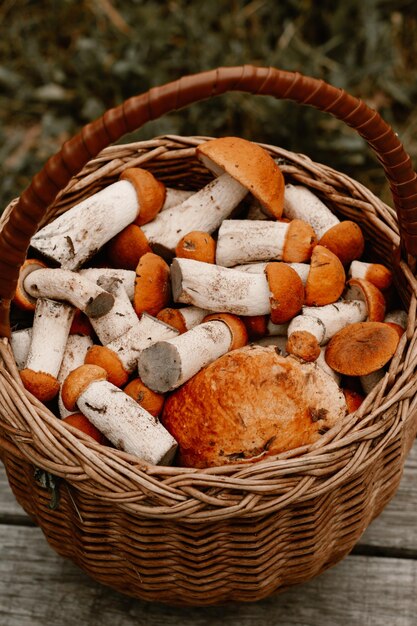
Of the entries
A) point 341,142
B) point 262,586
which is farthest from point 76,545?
point 341,142

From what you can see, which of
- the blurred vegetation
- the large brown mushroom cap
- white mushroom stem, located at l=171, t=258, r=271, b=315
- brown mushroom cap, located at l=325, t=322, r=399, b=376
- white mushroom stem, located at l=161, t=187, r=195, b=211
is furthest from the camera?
the blurred vegetation

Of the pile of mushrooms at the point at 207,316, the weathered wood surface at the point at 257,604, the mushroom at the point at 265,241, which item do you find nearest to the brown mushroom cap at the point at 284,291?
the pile of mushrooms at the point at 207,316

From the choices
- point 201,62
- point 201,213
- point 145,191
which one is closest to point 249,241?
point 201,213

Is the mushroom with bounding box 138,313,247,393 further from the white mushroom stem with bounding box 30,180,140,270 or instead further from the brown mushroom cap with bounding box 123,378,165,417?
the white mushroom stem with bounding box 30,180,140,270

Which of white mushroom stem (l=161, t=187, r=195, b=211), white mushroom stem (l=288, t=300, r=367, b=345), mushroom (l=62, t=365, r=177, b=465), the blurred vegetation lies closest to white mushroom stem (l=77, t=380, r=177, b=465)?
mushroom (l=62, t=365, r=177, b=465)

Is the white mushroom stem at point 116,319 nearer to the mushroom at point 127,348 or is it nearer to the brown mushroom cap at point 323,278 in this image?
the mushroom at point 127,348

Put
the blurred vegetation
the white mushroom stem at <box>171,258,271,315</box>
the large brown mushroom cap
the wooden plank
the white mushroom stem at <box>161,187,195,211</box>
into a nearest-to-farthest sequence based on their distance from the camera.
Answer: the large brown mushroom cap
the white mushroom stem at <box>171,258,271,315</box>
the wooden plank
the white mushroom stem at <box>161,187,195,211</box>
the blurred vegetation
